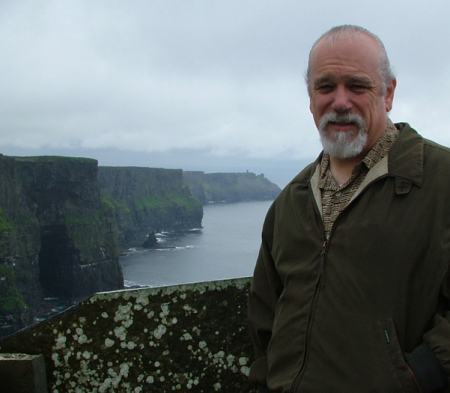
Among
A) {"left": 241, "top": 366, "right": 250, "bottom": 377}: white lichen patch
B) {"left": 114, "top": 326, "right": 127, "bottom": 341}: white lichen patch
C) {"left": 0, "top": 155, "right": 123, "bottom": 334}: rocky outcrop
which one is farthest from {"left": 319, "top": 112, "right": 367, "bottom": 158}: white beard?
{"left": 0, "top": 155, "right": 123, "bottom": 334}: rocky outcrop

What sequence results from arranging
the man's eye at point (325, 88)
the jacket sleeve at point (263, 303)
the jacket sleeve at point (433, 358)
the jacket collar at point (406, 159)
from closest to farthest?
the jacket sleeve at point (433, 358) → the jacket collar at point (406, 159) → the man's eye at point (325, 88) → the jacket sleeve at point (263, 303)

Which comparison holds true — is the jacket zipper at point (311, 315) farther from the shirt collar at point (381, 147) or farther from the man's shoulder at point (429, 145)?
the man's shoulder at point (429, 145)

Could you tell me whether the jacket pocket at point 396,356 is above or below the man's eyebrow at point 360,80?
below

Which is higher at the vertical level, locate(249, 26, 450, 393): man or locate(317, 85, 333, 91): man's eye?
locate(317, 85, 333, 91): man's eye

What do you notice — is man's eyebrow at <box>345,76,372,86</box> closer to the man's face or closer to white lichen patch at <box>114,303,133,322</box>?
the man's face

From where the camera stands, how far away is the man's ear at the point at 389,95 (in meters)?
2.82

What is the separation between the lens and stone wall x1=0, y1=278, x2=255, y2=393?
3465mm

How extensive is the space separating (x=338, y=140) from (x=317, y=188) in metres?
0.29

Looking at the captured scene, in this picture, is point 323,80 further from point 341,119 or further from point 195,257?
point 195,257

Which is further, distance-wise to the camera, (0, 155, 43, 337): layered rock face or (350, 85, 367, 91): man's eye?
(0, 155, 43, 337): layered rock face

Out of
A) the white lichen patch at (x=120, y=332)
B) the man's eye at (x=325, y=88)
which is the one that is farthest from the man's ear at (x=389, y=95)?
the white lichen patch at (x=120, y=332)

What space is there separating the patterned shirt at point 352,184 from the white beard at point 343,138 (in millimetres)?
75

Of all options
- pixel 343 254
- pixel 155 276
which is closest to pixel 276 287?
pixel 343 254

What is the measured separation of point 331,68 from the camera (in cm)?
272
